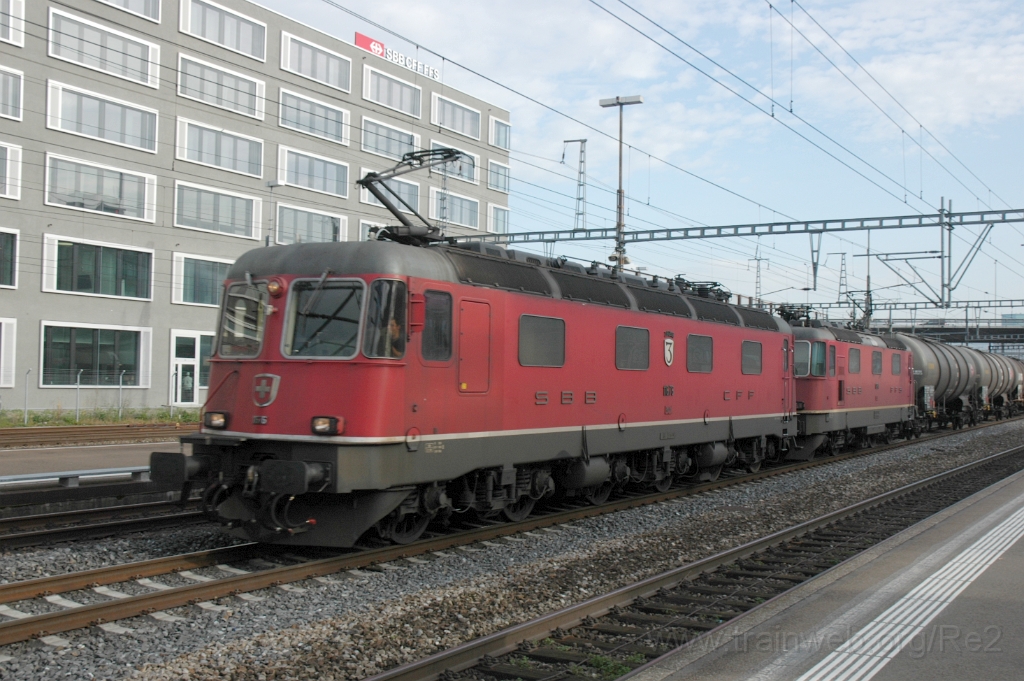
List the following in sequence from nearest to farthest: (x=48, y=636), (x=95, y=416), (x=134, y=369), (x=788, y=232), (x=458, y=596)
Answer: (x=48, y=636) → (x=458, y=596) → (x=788, y=232) → (x=95, y=416) → (x=134, y=369)

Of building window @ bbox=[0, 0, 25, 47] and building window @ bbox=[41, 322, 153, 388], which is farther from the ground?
building window @ bbox=[0, 0, 25, 47]

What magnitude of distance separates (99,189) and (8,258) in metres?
4.47

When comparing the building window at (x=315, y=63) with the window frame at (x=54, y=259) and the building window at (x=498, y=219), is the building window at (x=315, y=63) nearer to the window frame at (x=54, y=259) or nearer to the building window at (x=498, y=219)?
the window frame at (x=54, y=259)

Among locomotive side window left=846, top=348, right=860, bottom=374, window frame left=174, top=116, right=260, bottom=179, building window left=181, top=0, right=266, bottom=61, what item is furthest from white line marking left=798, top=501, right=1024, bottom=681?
building window left=181, top=0, right=266, bottom=61

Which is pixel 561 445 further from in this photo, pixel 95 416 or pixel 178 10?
pixel 178 10

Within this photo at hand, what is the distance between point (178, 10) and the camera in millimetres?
37188

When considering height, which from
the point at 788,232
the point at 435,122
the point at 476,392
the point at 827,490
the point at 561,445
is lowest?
the point at 827,490

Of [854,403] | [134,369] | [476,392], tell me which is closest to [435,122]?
[134,369]

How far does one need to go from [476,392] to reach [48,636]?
16.8 ft

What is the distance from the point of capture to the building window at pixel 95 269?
33438 mm

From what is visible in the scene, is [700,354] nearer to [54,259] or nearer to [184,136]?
[54,259]

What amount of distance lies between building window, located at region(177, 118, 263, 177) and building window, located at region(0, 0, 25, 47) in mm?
6770

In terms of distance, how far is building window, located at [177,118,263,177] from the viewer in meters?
37.8

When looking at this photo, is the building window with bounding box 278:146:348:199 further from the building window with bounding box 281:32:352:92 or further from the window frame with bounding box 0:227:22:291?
the window frame with bounding box 0:227:22:291
